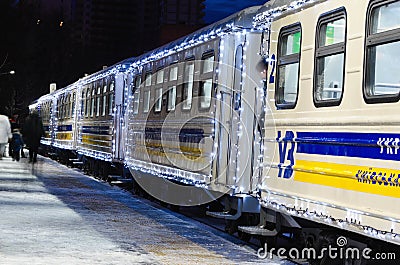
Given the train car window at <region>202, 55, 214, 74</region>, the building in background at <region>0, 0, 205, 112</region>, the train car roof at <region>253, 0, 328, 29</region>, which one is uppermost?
the building in background at <region>0, 0, 205, 112</region>

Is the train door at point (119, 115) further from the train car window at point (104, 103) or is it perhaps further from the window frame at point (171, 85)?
the window frame at point (171, 85)

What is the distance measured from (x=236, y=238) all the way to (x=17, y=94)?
6301cm

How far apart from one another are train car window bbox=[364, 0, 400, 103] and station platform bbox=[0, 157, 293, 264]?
10.4ft

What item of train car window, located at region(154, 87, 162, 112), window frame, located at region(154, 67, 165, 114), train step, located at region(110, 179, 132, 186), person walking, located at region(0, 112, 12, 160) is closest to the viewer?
window frame, located at region(154, 67, 165, 114)

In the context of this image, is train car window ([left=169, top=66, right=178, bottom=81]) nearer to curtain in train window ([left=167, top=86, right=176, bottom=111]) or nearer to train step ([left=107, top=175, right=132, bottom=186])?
curtain in train window ([left=167, top=86, right=176, bottom=111])

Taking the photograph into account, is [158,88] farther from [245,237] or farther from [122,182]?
[245,237]

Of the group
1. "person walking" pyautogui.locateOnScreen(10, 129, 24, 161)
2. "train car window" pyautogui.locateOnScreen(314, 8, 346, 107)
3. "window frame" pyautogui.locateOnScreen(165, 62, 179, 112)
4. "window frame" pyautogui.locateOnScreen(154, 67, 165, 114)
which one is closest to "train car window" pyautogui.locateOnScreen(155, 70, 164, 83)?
"window frame" pyautogui.locateOnScreen(154, 67, 165, 114)

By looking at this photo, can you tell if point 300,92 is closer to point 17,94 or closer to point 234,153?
point 234,153

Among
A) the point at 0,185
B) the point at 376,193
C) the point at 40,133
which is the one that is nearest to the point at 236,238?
the point at 376,193

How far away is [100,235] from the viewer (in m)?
11.8

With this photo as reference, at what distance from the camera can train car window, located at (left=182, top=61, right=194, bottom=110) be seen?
575 inches

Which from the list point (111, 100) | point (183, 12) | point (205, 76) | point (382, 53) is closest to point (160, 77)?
point (205, 76)

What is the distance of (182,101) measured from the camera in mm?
15062

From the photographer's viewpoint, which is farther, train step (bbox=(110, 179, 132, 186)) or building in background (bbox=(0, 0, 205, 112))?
building in background (bbox=(0, 0, 205, 112))
